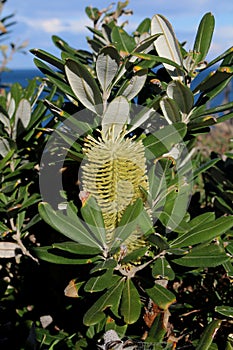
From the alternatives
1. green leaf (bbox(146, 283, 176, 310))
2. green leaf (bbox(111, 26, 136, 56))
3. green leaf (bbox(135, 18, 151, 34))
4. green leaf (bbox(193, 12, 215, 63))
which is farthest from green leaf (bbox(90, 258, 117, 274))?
green leaf (bbox(135, 18, 151, 34))

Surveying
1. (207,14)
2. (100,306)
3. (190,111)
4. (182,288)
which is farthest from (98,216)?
(182,288)

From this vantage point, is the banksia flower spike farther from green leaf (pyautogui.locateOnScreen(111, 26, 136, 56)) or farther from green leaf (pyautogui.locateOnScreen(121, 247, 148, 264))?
green leaf (pyautogui.locateOnScreen(111, 26, 136, 56))

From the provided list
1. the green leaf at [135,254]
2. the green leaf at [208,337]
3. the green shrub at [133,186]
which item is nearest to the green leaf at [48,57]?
the green shrub at [133,186]

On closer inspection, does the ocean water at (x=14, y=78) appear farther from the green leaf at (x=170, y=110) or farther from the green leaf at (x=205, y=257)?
the green leaf at (x=205, y=257)

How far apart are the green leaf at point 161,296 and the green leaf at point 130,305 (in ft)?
0.11

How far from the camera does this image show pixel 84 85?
0.94m

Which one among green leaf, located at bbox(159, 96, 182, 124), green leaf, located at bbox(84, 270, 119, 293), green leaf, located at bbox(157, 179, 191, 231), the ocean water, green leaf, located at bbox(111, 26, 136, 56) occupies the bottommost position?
green leaf, located at bbox(84, 270, 119, 293)

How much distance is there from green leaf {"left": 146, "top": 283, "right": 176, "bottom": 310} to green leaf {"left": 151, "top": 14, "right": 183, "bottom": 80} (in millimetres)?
447

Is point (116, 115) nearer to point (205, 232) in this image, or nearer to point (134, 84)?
point (134, 84)

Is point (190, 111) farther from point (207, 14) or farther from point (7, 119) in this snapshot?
point (7, 119)

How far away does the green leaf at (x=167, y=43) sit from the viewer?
101 cm

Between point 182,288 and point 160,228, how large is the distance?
527 mm

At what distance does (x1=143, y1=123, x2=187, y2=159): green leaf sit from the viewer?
96 cm

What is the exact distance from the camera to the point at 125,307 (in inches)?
35.9
